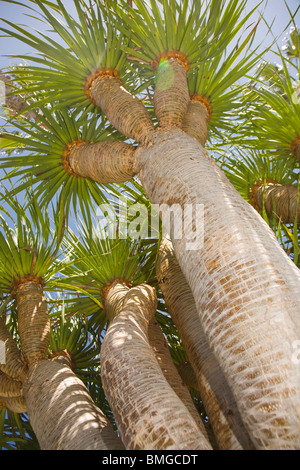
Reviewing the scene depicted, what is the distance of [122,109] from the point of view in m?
2.23

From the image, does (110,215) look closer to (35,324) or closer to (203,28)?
(35,324)

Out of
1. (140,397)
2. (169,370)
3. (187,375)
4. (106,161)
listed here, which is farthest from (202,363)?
(187,375)

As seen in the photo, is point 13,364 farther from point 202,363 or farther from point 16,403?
point 202,363

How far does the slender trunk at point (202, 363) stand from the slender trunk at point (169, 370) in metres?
0.09

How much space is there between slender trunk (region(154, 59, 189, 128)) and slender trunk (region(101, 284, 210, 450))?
42.2 inches

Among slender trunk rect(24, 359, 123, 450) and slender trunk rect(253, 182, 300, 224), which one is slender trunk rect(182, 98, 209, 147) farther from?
slender trunk rect(24, 359, 123, 450)

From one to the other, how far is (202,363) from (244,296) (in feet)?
2.49

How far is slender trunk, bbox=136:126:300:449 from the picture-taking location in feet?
3.66

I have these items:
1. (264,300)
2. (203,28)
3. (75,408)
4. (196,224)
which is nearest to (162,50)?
(203,28)

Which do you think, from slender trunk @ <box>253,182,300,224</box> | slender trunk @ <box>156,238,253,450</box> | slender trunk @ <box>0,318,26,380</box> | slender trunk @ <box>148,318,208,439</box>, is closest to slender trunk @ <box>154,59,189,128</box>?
slender trunk @ <box>156,238,253,450</box>

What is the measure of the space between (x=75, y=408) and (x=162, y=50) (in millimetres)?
2047

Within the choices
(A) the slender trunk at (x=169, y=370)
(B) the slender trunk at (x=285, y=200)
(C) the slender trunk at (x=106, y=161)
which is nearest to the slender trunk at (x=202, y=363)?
(A) the slender trunk at (x=169, y=370)

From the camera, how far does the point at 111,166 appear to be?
222 cm
